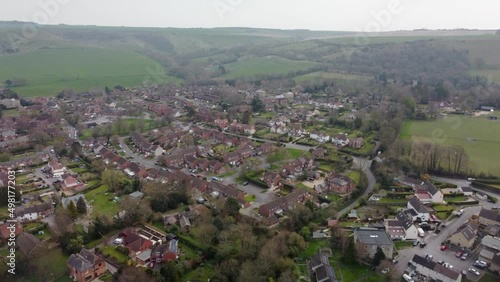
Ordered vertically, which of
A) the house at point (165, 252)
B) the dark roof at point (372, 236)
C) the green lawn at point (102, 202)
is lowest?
the green lawn at point (102, 202)

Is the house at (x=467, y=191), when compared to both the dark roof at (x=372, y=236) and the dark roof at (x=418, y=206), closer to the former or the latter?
the dark roof at (x=418, y=206)

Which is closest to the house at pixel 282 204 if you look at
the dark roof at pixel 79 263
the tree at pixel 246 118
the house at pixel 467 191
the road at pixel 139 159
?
the dark roof at pixel 79 263

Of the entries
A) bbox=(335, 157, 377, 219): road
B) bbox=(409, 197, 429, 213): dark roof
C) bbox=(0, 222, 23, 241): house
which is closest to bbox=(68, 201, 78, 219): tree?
bbox=(0, 222, 23, 241): house

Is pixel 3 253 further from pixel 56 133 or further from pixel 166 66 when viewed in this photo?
pixel 166 66

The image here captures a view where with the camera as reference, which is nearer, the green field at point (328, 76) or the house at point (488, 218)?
the house at point (488, 218)

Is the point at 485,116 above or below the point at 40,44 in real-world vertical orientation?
below

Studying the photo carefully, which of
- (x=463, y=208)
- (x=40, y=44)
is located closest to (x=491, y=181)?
(x=463, y=208)

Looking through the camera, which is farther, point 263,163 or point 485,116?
point 485,116

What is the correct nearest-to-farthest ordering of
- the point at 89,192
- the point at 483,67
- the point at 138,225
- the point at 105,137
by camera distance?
the point at 138,225
the point at 89,192
the point at 105,137
the point at 483,67

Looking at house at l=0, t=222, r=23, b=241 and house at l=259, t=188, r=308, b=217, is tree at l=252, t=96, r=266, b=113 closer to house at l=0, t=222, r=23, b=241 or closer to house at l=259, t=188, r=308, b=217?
house at l=259, t=188, r=308, b=217
